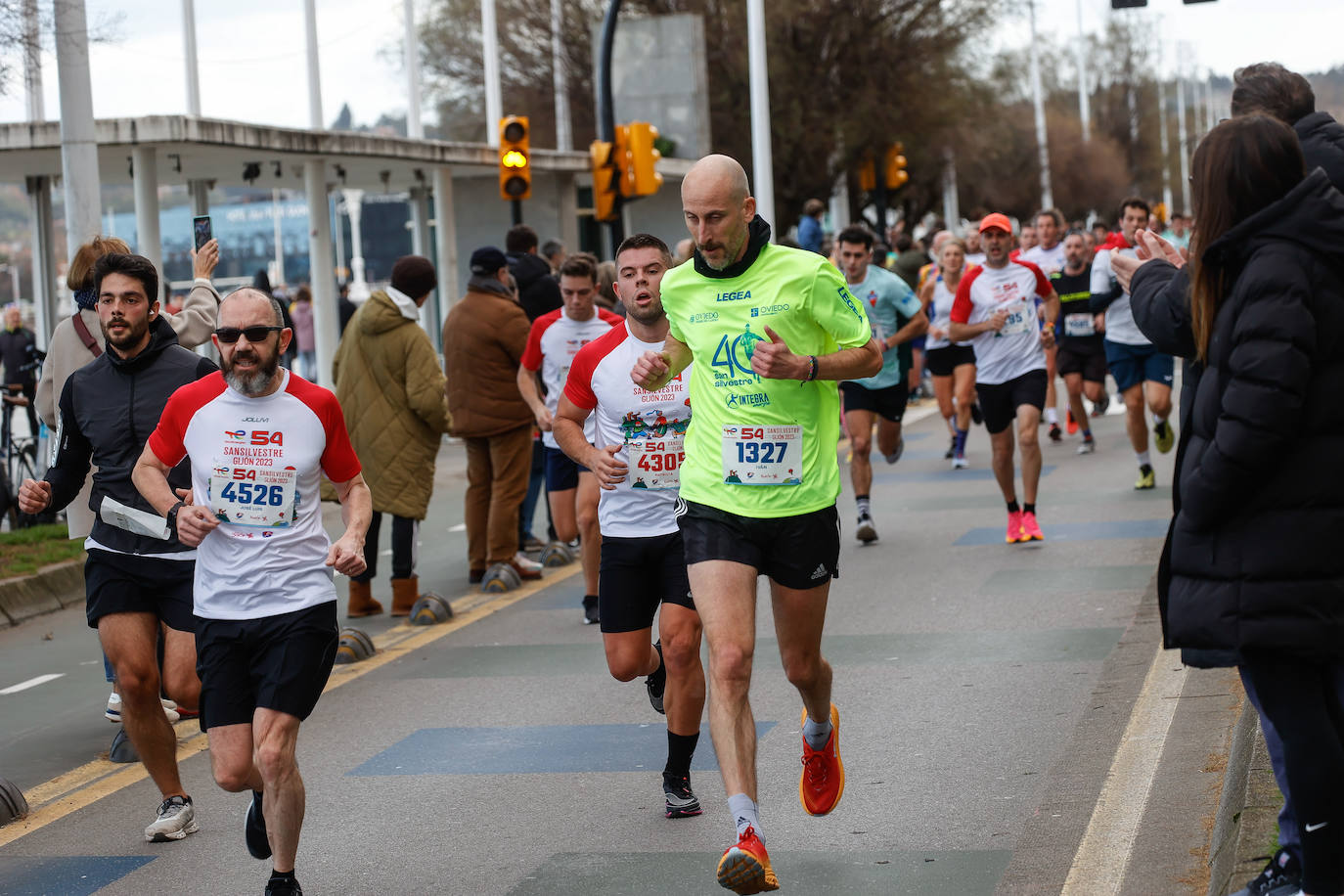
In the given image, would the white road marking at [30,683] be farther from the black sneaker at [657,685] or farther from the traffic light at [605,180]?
the traffic light at [605,180]

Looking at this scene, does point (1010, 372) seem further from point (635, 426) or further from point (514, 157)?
point (514, 157)

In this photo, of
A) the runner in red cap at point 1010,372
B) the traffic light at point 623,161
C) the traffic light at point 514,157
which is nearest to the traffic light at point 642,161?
the traffic light at point 623,161

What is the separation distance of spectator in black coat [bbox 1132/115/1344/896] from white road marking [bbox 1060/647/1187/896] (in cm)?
98

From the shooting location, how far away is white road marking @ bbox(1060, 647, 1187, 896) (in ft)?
16.4

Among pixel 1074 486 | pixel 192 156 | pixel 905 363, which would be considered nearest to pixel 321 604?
pixel 905 363

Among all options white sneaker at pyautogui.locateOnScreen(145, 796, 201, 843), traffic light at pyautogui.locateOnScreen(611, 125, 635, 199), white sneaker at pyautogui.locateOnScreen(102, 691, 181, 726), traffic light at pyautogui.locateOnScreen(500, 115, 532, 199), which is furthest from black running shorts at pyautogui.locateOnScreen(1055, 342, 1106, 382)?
white sneaker at pyautogui.locateOnScreen(145, 796, 201, 843)

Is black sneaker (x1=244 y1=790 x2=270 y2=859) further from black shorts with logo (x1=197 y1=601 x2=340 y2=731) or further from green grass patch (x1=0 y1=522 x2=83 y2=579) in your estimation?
green grass patch (x1=0 y1=522 x2=83 y2=579)

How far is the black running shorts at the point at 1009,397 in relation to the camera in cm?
1141

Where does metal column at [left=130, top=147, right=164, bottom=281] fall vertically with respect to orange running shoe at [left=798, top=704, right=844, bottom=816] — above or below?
above

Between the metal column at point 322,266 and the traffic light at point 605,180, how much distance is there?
3284 millimetres

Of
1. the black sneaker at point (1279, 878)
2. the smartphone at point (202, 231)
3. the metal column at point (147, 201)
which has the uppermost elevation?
the metal column at point (147, 201)

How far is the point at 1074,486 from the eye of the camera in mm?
14242

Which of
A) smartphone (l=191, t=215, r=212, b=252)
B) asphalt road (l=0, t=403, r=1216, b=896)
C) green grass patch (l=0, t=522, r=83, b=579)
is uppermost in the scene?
smartphone (l=191, t=215, r=212, b=252)

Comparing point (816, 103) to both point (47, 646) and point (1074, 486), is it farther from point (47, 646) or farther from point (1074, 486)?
point (47, 646)
